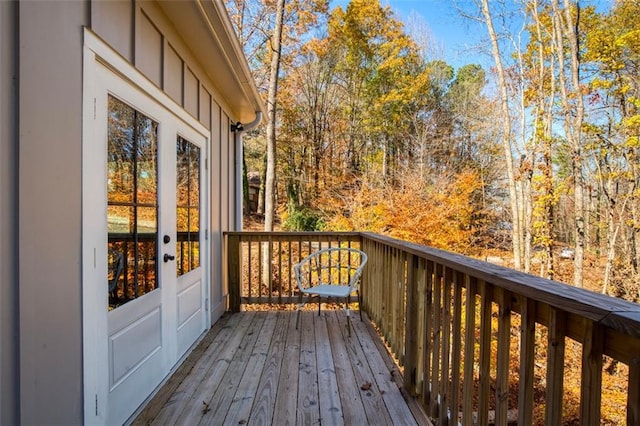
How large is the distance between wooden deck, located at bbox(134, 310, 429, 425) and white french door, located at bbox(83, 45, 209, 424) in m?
0.21

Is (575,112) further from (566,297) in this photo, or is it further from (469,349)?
(566,297)

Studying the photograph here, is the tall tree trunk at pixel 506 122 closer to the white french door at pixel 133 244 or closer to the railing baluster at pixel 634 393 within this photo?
the white french door at pixel 133 244

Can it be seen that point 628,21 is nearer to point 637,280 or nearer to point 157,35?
point 637,280

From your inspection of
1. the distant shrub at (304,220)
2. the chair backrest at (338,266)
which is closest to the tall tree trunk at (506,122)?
the chair backrest at (338,266)

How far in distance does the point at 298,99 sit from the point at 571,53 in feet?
26.4

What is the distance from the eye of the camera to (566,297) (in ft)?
2.81

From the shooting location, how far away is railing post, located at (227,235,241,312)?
399cm

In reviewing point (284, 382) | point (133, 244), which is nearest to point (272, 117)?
point (133, 244)

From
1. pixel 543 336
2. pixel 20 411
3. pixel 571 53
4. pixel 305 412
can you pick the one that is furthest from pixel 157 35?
pixel 571 53

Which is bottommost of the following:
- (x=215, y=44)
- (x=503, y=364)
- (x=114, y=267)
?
(x=503, y=364)

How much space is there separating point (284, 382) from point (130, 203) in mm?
1500

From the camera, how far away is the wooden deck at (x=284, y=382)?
1911 mm

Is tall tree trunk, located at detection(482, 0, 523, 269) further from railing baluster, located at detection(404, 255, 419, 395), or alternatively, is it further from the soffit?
railing baluster, located at detection(404, 255, 419, 395)

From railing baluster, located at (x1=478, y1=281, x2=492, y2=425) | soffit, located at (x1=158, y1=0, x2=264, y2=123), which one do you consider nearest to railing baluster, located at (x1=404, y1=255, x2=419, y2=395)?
railing baluster, located at (x1=478, y1=281, x2=492, y2=425)
